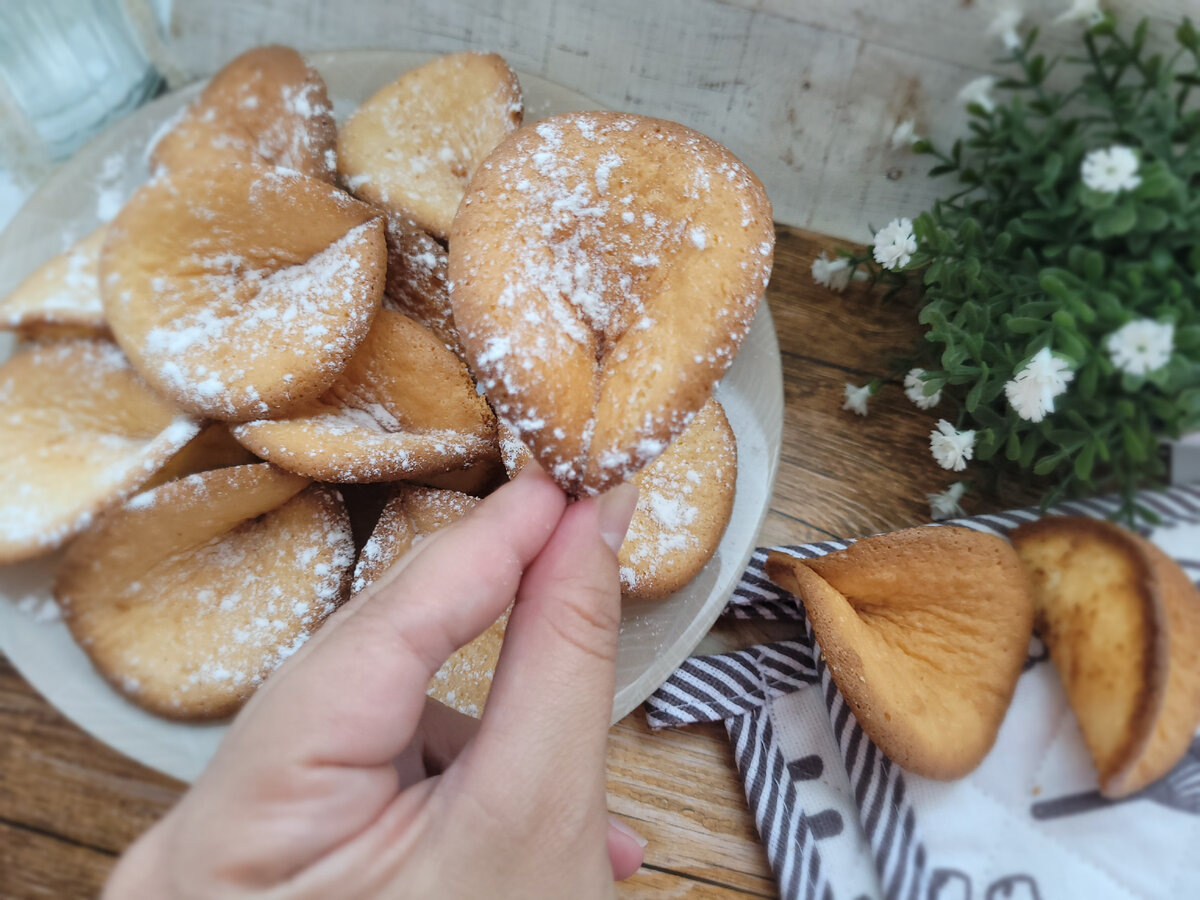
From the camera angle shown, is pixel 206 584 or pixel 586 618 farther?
pixel 206 584

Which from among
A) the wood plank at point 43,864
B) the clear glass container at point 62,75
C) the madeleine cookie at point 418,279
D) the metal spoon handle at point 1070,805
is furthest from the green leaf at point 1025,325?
the wood plank at point 43,864

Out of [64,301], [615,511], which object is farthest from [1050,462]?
[64,301]

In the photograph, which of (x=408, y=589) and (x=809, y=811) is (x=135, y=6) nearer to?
(x=408, y=589)

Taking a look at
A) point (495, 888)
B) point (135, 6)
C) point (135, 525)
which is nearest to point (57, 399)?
point (135, 525)

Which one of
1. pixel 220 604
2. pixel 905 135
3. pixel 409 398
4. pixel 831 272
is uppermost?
pixel 905 135

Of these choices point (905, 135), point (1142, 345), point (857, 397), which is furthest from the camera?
point (857, 397)

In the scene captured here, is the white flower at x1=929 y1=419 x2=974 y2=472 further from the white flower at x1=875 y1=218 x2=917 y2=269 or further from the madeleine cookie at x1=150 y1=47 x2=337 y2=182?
the madeleine cookie at x1=150 y1=47 x2=337 y2=182

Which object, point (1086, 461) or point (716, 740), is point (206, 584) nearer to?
point (716, 740)
